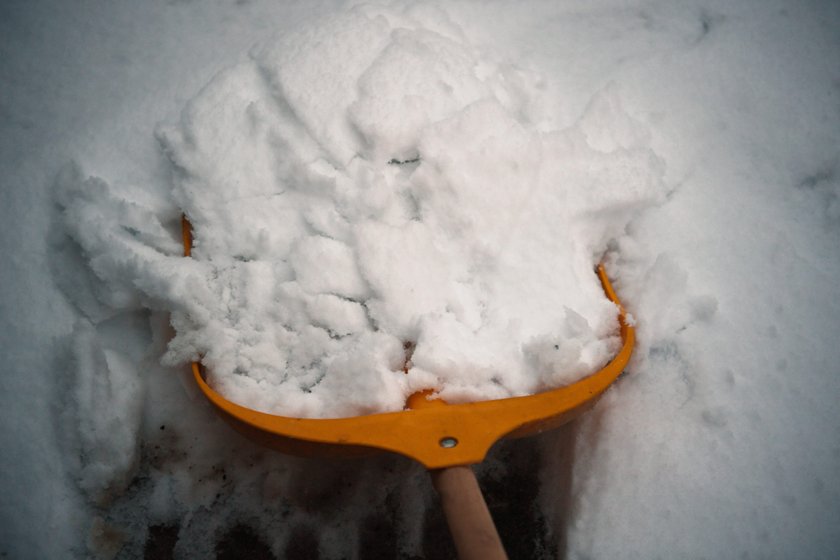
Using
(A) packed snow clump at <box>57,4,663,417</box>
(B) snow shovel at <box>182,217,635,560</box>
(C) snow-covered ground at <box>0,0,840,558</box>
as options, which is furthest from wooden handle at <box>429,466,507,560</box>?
(C) snow-covered ground at <box>0,0,840,558</box>

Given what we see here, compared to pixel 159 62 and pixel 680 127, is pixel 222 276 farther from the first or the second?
pixel 680 127

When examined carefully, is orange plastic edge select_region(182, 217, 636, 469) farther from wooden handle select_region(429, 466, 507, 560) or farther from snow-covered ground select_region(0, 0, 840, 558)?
snow-covered ground select_region(0, 0, 840, 558)

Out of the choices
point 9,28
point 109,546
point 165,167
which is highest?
point 9,28

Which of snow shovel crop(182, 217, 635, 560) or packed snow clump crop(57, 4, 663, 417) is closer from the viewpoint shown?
snow shovel crop(182, 217, 635, 560)

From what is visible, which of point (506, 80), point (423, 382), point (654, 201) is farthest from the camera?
point (506, 80)

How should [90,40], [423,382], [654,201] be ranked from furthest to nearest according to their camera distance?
[90,40], [654,201], [423,382]

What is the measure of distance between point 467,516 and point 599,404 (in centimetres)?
36

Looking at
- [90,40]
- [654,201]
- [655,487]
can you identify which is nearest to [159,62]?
[90,40]

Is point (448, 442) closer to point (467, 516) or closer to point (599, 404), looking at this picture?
point (467, 516)

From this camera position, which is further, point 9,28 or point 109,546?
point 9,28

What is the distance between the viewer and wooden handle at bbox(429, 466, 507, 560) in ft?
1.82

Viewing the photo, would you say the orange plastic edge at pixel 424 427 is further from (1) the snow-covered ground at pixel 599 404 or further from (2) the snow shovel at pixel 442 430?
(1) the snow-covered ground at pixel 599 404

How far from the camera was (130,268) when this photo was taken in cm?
80

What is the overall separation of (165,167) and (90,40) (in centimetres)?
47
